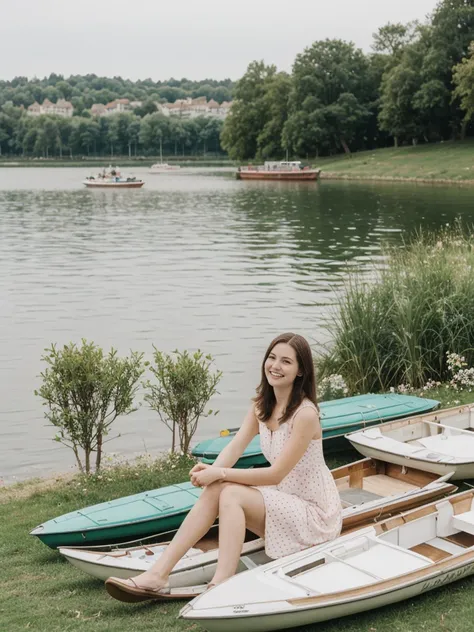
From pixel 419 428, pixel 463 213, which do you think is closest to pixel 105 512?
pixel 419 428

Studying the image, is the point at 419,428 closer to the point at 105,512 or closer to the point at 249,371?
the point at 105,512

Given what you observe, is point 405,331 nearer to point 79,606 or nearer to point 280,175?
point 79,606

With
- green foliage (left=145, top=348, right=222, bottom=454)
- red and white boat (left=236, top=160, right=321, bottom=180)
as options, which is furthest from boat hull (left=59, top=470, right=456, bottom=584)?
red and white boat (left=236, top=160, right=321, bottom=180)

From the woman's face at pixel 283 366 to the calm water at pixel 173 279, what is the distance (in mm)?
6062

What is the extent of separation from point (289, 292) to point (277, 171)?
66.9 meters

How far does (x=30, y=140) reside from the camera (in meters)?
190

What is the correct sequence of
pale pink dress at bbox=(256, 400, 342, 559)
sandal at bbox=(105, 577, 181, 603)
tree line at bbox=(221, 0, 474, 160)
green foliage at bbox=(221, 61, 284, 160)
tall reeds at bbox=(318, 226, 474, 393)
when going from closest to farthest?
sandal at bbox=(105, 577, 181, 603) → pale pink dress at bbox=(256, 400, 342, 559) → tall reeds at bbox=(318, 226, 474, 393) → tree line at bbox=(221, 0, 474, 160) → green foliage at bbox=(221, 61, 284, 160)

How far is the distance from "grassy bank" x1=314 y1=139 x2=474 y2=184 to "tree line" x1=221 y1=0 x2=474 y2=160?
3.81m

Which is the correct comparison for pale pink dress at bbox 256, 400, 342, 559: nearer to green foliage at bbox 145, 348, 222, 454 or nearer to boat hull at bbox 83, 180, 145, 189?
green foliage at bbox 145, 348, 222, 454

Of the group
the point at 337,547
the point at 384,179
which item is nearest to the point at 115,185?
the point at 384,179

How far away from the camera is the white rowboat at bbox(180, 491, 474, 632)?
5.16 metres

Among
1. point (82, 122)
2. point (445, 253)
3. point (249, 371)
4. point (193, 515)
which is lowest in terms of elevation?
point (249, 371)

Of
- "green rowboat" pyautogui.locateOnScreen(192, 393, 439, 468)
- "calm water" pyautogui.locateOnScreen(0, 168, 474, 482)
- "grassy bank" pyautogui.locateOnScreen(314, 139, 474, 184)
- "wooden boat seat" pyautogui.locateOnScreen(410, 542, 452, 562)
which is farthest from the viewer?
"grassy bank" pyautogui.locateOnScreen(314, 139, 474, 184)

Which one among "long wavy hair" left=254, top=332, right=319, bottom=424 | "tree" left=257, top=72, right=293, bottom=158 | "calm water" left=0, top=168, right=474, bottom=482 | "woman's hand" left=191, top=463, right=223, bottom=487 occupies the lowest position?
"calm water" left=0, top=168, right=474, bottom=482
